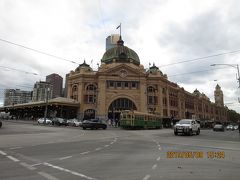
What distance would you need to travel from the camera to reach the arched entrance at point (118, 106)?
70.4 meters

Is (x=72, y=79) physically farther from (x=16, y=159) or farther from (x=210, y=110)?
(x=210, y=110)

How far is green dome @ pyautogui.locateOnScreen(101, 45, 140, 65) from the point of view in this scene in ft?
255

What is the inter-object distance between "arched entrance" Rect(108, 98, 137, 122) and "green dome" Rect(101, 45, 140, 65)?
1244 centimetres

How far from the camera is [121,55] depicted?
255ft

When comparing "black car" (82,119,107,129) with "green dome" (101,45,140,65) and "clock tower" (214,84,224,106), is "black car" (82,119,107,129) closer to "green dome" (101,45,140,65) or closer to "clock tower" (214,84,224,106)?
"green dome" (101,45,140,65)

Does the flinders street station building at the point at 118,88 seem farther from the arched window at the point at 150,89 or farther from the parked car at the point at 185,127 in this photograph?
the parked car at the point at 185,127

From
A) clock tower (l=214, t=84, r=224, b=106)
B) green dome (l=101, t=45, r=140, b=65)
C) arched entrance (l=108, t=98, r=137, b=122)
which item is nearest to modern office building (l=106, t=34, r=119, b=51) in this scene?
green dome (l=101, t=45, r=140, b=65)

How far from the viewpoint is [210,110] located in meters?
136

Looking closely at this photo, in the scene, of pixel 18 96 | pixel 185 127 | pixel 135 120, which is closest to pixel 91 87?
pixel 135 120

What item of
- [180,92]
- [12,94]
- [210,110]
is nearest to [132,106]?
[180,92]

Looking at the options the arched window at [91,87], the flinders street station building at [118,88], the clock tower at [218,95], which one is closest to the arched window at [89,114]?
the flinders street station building at [118,88]

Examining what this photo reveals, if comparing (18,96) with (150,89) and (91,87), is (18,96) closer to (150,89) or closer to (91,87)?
(91,87)

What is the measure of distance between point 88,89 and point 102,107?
313 inches

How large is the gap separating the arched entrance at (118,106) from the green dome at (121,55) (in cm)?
1244
